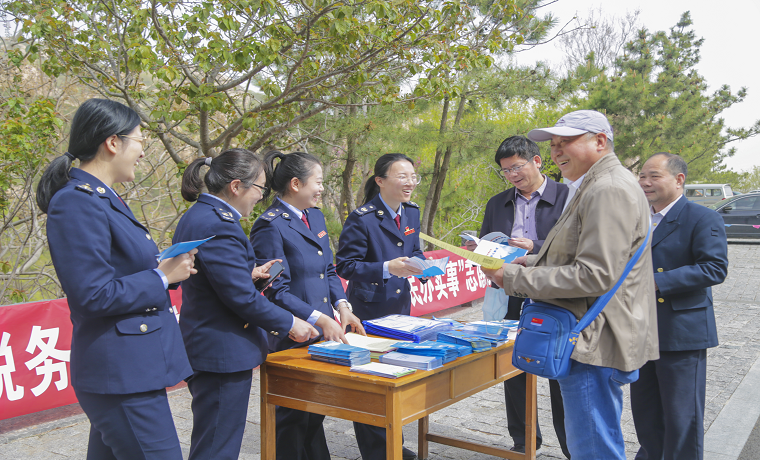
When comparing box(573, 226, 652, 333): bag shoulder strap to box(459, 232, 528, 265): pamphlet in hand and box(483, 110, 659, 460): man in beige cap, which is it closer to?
box(483, 110, 659, 460): man in beige cap

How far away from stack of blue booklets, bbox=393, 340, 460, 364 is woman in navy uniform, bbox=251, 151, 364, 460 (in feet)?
1.07

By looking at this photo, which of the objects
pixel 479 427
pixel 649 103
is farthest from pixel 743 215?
pixel 479 427

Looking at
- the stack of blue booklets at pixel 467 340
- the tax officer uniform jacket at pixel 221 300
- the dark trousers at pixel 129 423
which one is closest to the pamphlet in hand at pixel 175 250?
the tax officer uniform jacket at pixel 221 300

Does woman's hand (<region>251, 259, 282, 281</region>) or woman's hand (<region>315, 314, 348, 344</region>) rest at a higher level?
woman's hand (<region>251, 259, 282, 281</region>)

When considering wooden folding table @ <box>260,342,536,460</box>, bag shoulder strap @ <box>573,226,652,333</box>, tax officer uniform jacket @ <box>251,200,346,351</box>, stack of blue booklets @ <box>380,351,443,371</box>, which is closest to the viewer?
bag shoulder strap @ <box>573,226,652,333</box>

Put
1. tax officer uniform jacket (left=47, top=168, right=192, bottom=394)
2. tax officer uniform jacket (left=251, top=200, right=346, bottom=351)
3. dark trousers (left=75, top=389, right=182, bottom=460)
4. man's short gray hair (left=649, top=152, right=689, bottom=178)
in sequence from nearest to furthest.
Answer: tax officer uniform jacket (left=47, top=168, right=192, bottom=394)
dark trousers (left=75, top=389, right=182, bottom=460)
tax officer uniform jacket (left=251, top=200, right=346, bottom=351)
man's short gray hair (left=649, top=152, right=689, bottom=178)

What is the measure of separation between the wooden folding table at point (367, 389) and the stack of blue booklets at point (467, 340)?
35 millimetres

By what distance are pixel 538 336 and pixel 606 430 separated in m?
0.44

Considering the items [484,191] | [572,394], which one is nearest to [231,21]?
[572,394]

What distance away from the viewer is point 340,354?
234 cm

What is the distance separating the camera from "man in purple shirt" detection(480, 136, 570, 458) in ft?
10.8

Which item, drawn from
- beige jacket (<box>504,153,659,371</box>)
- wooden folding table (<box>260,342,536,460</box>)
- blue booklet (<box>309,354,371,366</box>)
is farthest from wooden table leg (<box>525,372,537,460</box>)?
blue booklet (<box>309,354,371,366</box>)

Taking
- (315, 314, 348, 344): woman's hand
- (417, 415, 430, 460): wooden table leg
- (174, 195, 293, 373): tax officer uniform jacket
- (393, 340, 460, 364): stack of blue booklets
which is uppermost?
(174, 195, 293, 373): tax officer uniform jacket

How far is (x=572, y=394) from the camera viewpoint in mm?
2098
